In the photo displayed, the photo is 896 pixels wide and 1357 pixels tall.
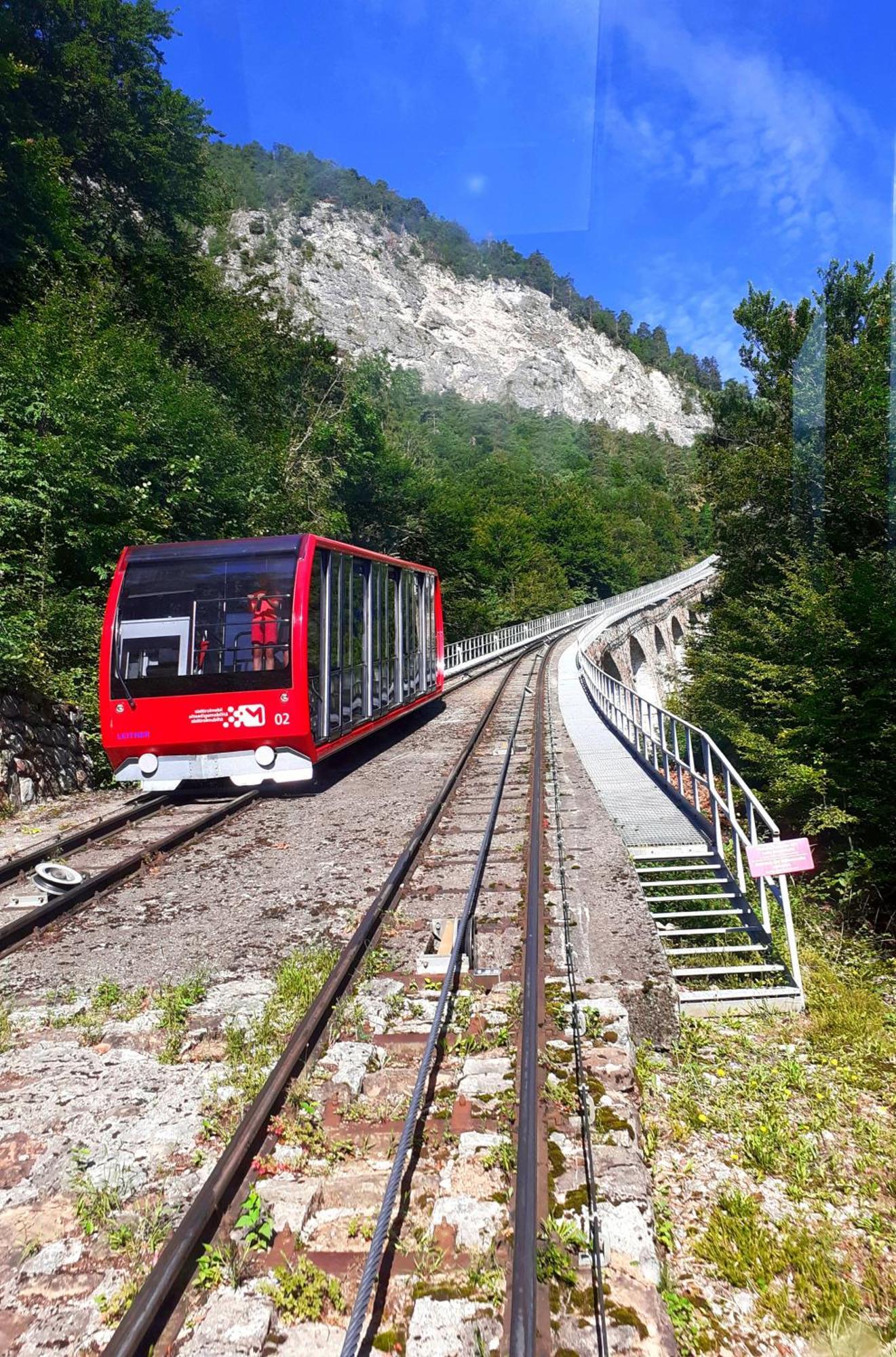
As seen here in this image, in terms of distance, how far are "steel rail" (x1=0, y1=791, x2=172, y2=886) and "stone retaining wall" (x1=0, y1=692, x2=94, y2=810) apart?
141cm

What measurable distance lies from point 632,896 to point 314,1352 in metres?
4.22

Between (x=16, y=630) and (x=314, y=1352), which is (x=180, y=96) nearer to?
(x=16, y=630)

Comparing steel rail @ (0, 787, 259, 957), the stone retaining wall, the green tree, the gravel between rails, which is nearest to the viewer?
the gravel between rails

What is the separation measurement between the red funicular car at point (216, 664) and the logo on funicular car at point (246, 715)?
0.01 m

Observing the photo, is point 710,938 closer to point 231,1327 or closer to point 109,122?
point 231,1327

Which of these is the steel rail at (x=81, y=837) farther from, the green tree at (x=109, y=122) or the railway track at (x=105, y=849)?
the green tree at (x=109, y=122)

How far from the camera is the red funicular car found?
9.30 meters

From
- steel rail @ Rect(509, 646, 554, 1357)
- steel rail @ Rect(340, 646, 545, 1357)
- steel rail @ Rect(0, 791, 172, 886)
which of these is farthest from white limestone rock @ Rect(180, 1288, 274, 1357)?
steel rail @ Rect(0, 791, 172, 886)

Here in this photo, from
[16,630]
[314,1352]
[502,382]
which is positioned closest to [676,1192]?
[314,1352]

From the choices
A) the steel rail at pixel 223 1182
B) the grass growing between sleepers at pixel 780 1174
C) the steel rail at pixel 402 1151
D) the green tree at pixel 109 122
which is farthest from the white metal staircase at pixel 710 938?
the green tree at pixel 109 122

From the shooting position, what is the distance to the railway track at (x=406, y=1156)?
97.0 inches

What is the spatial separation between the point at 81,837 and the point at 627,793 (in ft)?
21.3

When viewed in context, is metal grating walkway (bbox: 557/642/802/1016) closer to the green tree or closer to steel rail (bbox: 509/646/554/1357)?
steel rail (bbox: 509/646/554/1357)

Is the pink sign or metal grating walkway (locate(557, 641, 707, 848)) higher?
the pink sign
